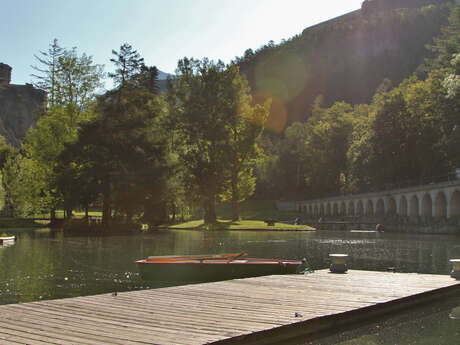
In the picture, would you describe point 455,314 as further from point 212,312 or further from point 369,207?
point 369,207

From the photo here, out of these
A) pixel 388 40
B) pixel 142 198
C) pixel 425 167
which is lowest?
pixel 142 198

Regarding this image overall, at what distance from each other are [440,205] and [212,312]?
2222 inches

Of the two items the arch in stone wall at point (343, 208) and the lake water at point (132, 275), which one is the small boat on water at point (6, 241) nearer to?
the lake water at point (132, 275)

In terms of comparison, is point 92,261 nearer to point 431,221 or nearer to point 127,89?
point 127,89

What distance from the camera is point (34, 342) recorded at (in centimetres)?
636

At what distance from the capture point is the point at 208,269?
1537cm

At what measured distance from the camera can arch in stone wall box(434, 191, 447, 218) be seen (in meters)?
57.6

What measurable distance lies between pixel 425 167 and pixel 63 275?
2454 inches

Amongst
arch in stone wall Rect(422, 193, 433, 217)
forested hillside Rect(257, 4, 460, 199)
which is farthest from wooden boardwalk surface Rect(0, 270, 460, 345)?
arch in stone wall Rect(422, 193, 433, 217)

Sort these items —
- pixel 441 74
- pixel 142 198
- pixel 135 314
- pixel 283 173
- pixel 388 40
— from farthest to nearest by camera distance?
pixel 388 40, pixel 283 173, pixel 441 74, pixel 142 198, pixel 135 314

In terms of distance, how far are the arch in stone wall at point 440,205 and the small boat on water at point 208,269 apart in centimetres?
4757

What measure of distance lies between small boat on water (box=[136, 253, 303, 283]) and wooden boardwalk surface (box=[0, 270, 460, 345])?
7.51 ft

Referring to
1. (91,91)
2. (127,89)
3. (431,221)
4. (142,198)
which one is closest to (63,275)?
(142,198)

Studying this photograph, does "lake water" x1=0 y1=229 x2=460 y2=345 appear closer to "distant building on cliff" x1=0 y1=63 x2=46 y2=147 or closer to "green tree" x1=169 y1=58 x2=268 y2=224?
"green tree" x1=169 y1=58 x2=268 y2=224
